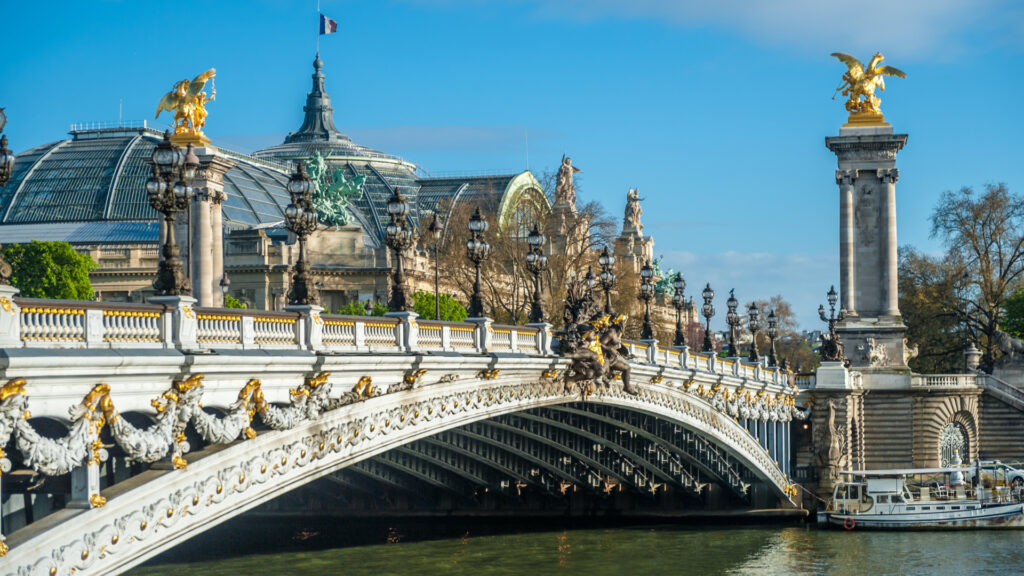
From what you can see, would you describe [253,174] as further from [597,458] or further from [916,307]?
[597,458]

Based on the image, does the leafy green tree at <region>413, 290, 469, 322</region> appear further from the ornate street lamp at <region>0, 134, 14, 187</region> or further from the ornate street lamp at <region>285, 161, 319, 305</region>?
the ornate street lamp at <region>0, 134, 14, 187</region>

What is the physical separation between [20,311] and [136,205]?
3301 inches

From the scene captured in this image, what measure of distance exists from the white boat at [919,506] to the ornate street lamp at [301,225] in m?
33.8

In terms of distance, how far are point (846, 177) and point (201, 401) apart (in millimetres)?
56584

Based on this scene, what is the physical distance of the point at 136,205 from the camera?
97.9 metres

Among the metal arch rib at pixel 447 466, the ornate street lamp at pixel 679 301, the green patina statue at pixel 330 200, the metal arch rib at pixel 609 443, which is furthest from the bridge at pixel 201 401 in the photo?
the green patina statue at pixel 330 200

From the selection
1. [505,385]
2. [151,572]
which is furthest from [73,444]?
[151,572]

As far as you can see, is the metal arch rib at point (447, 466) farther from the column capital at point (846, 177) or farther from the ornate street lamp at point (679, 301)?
the column capital at point (846, 177)

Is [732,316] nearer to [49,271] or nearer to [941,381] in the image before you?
[941,381]

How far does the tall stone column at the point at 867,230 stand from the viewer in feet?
237

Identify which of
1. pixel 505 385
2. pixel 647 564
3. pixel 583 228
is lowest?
pixel 647 564

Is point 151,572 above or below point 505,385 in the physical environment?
below

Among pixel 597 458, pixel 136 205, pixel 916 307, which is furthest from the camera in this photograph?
pixel 136 205

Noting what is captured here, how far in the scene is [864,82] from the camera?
2894 inches
